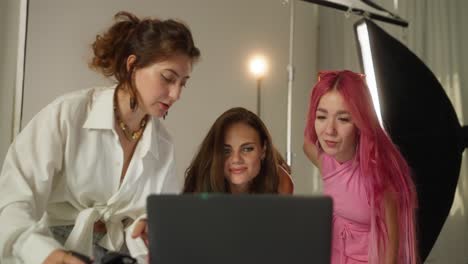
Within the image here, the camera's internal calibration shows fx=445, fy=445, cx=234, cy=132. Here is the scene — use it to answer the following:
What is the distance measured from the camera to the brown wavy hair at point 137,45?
3.74ft

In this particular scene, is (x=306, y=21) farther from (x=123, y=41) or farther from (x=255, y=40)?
(x=123, y=41)

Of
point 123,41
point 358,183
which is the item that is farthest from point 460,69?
point 123,41

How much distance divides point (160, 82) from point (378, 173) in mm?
598

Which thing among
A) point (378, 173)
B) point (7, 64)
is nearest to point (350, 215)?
point (378, 173)

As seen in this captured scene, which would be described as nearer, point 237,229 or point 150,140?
point 237,229

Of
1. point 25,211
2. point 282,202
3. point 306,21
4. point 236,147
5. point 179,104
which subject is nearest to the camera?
point 282,202

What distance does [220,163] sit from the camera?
1.27 metres

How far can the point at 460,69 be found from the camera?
1.82 metres

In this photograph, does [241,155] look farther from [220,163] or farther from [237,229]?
[237,229]

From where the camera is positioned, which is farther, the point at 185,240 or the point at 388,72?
the point at 388,72

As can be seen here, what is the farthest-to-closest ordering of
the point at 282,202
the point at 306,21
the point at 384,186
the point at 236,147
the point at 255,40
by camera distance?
the point at 306,21, the point at 255,40, the point at 236,147, the point at 384,186, the point at 282,202

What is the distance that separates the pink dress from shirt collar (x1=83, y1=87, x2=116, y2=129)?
0.63 metres

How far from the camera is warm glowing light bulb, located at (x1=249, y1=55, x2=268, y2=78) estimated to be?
2.37 m

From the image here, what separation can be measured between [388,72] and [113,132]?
803 millimetres
